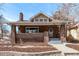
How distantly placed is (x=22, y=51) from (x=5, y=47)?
1.01 feet

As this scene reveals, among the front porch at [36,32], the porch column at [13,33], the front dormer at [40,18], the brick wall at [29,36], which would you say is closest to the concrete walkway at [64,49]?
the front porch at [36,32]

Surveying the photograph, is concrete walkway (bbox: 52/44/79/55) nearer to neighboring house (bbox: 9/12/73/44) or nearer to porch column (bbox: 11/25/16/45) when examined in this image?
neighboring house (bbox: 9/12/73/44)

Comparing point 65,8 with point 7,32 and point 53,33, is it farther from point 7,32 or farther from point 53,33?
point 7,32

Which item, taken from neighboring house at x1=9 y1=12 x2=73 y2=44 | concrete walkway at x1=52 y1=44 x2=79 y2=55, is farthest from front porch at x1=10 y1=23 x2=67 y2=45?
concrete walkway at x1=52 y1=44 x2=79 y2=55

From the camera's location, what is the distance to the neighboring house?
8.88 metres

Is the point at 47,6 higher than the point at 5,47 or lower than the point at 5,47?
higher

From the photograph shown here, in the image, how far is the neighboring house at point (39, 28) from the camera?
8.88 m

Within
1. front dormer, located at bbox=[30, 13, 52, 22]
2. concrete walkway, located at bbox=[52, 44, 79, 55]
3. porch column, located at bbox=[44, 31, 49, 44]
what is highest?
front dormer, located at bbox=[30, 13, 52, 22]

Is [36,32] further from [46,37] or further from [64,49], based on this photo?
[64,49]

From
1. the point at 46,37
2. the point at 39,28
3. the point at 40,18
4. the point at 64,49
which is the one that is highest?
the point at 40,18

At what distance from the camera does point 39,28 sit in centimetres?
890

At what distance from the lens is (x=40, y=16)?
887 centimetres

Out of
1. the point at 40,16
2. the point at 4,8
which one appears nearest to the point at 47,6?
the point at 40,16

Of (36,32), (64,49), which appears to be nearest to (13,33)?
(36,32)
